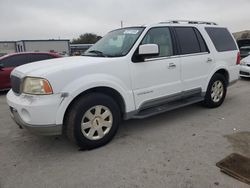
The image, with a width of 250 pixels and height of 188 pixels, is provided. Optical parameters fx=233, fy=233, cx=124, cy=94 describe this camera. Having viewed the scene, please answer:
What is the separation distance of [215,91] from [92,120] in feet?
10.5

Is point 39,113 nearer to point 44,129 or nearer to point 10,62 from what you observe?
point 44,129

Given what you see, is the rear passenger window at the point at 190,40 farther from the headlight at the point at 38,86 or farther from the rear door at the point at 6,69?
the rear door at the point at 6,69

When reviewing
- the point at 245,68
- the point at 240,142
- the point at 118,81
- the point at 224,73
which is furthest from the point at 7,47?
the point at 240,142

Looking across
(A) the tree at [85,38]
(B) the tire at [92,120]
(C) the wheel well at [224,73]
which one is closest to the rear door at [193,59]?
(C) the wheel well at [224,73]

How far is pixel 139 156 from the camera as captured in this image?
3.24 meters

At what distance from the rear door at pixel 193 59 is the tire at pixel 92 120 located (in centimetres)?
169

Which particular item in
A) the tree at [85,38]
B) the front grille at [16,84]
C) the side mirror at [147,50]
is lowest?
the front grille at [16,84]

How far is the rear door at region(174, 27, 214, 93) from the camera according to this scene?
14.7 ft

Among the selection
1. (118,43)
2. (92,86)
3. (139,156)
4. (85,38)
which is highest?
(85,38)

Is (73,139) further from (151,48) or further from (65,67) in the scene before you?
(151,48)

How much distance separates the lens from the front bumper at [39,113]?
3.00 m

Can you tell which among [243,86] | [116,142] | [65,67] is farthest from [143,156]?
[243,86]

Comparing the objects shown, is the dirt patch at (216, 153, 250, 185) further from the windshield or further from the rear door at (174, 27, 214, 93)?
the windshield

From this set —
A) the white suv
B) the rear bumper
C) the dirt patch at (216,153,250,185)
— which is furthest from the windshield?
the dirt patch at (216,153,250,185)
